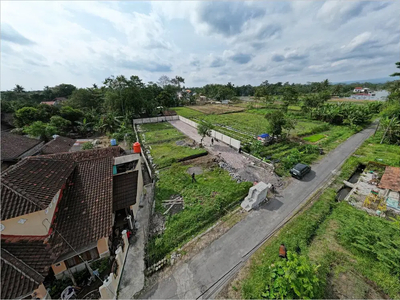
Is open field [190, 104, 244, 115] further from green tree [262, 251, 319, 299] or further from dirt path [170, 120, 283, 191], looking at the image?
green tree [262, 251, 319, 299]

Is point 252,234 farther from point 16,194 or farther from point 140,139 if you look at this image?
point 140,139

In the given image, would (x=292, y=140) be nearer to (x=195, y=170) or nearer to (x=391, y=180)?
(x=391, y=180)

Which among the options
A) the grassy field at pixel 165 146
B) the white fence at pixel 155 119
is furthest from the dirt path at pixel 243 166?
the white fence at pixel 155 119

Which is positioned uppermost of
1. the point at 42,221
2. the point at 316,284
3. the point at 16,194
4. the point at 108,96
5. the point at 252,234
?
the point at 108,96

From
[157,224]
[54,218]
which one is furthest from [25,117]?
[157,224]

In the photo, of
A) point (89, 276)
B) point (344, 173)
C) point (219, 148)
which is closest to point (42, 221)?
point (89, 276)
